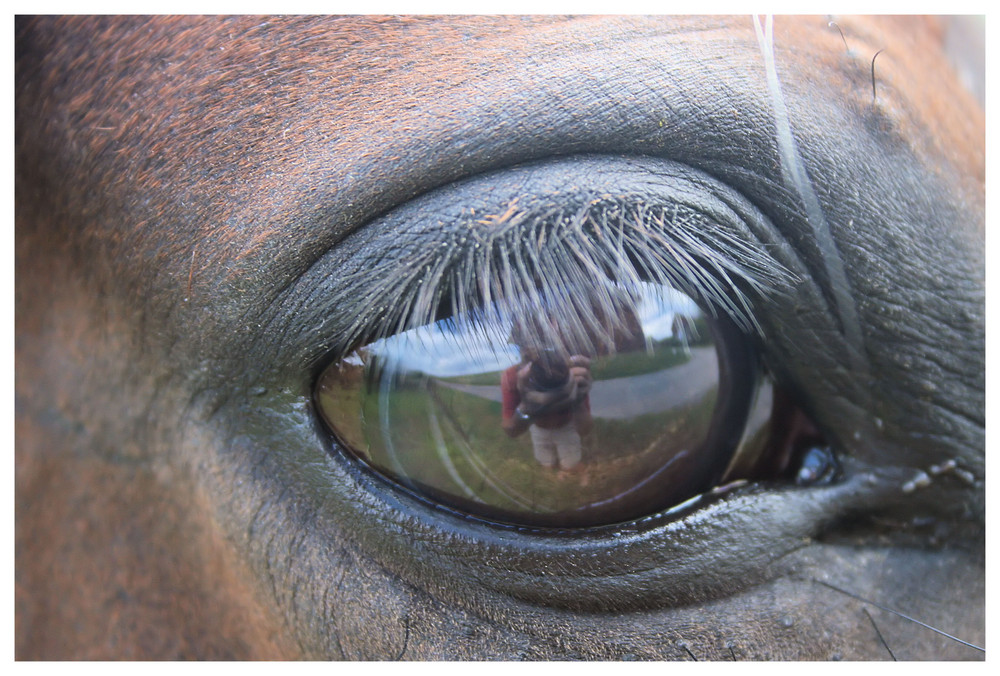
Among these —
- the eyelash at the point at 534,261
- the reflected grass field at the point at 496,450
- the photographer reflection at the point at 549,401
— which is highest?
the eyelash at the point at 534,261

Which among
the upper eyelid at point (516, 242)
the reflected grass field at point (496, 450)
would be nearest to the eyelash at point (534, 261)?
the upper eyelid at point (516, 242)

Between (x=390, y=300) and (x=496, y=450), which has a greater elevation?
(x=390, y=300)

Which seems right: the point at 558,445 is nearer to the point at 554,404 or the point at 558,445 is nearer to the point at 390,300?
the point at 554,404

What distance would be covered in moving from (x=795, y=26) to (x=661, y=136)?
287 mm

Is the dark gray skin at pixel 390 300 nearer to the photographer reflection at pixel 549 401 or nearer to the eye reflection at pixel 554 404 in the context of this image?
the eye reflection at pixel 554 404

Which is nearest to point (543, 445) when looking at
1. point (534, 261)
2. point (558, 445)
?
point (558, 445)

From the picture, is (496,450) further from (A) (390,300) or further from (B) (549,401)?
(A) (390,300)

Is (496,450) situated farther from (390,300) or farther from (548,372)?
(390,300)

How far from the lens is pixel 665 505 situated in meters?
0.92

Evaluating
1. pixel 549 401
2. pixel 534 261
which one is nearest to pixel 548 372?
→ pixel 549 401

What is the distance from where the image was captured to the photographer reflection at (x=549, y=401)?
830 mm

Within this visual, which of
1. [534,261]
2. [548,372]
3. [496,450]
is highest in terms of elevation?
[534,261]

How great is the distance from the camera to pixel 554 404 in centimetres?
84

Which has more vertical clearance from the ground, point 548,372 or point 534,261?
point 534,261
